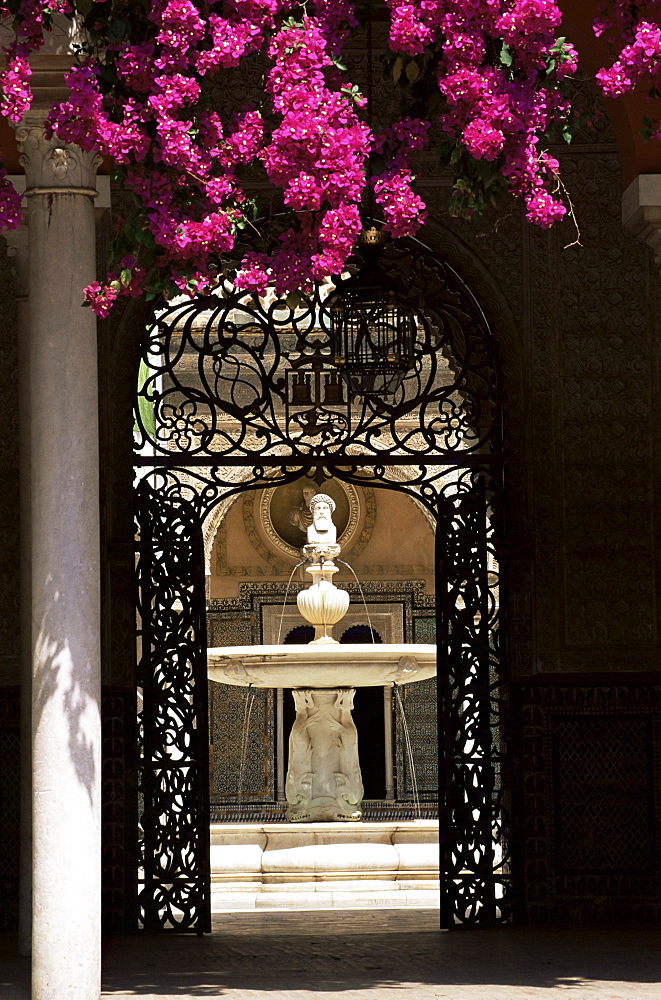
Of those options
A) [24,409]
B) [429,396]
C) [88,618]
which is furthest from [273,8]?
[429,396]

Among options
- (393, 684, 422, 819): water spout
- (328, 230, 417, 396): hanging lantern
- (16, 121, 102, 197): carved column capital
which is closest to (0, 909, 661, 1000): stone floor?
(328, 230, 417, 396): hanging lantern

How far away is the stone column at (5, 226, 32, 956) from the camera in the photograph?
748 cm

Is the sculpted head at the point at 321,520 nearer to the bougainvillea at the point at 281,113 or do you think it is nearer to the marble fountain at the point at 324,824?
the marble fountain at the point at 324,824

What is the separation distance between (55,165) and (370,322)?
2.75 metres

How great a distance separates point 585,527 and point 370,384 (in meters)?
1.40

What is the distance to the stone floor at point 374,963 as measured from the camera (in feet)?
21.3

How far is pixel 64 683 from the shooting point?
19.0 ft

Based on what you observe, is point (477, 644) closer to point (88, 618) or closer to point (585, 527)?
point (585, 527)

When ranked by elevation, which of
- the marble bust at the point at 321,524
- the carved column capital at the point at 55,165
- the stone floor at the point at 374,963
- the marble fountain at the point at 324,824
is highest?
the carved column capital at the point at 55,165

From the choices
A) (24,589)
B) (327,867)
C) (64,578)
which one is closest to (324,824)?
(327,867)

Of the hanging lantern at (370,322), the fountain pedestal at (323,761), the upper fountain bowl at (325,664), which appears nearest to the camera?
the hanging lantern at (370,322)

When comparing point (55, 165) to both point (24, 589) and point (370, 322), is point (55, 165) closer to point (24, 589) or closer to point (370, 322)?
point (24, 589)

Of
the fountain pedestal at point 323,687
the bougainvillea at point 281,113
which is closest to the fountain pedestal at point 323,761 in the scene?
the fountain pedestal at point 323,687

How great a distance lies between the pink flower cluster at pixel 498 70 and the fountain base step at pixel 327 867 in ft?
19.5
